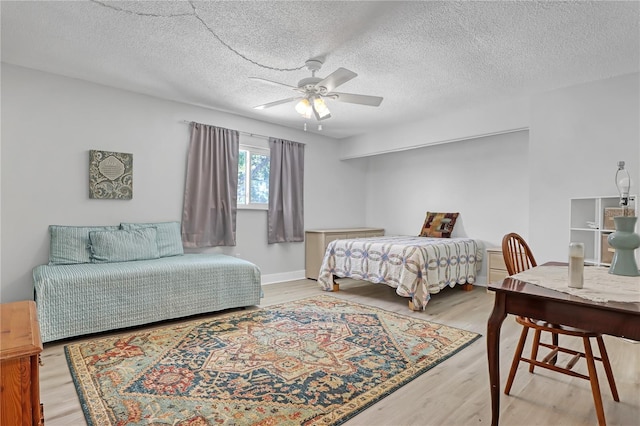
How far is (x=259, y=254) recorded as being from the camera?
5.01 meters

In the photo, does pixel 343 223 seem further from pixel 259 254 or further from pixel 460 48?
pixel 460 48

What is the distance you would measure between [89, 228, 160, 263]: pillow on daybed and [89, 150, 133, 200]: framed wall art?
0.43m

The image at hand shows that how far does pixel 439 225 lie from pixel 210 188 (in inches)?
133

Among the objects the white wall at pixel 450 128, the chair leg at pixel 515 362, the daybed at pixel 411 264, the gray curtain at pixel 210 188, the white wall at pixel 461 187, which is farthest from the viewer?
the white wall at pixel 461 187

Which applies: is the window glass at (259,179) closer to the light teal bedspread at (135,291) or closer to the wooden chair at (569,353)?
the light teal bedspread at (135,291)

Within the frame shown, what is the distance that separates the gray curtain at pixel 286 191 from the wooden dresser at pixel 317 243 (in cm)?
16

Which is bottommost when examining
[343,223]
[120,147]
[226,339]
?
[226,339]

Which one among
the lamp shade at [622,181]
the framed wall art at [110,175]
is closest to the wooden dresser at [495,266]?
the lamp shade at [622,181]

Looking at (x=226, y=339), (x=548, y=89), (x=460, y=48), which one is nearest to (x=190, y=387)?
(x=226, y=339)

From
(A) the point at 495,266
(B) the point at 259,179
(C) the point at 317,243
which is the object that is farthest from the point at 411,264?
(B) the point at 259,179

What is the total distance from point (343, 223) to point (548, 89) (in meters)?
3.58

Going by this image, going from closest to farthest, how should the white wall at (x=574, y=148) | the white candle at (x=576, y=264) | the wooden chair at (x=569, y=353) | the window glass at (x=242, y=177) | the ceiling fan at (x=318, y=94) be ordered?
the white candle at (x=576, y=264) → the wooden chair at (x=569, y=353) → the ceiling fan at (x=318, y=94) → the white wall at (x=574, y=148) → the window glass at (x=242, y=177)

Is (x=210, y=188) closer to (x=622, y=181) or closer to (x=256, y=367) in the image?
(x=256, y=367)

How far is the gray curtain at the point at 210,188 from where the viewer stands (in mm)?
4292
